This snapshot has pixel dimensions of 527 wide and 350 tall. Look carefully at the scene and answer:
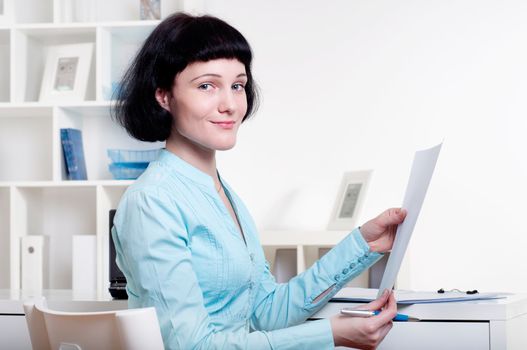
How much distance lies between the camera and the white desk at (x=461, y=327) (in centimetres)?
161

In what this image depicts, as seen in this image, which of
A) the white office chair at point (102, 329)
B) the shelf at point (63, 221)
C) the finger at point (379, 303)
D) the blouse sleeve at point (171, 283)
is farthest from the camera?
the shelf at point (63, 221)

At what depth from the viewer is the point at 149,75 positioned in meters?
1.65

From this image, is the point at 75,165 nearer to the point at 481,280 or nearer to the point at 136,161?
the point at 136,161

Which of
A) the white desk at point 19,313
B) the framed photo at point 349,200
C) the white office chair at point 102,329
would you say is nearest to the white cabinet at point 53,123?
the framed photo at point 349,200

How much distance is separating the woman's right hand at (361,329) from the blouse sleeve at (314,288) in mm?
252

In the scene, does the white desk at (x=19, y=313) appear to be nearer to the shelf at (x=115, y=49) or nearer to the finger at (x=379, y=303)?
the finger at (x=379, y=303)

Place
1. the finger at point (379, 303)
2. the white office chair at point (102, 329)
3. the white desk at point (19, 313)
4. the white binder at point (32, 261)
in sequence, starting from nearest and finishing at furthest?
the white office chair at point (102, 329)
the finger at point (379, 303)
the white desk at point (19, 313)
the white binder at point (32, 261)

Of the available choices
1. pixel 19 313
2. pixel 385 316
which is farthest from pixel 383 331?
pixel 19 313

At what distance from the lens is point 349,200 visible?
9.98 feet

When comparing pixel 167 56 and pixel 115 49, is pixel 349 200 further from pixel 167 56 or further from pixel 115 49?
pixel 167 56

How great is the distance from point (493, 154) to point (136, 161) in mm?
1406

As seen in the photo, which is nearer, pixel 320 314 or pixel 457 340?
pixel 457 340

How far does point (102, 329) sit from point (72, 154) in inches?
82.6

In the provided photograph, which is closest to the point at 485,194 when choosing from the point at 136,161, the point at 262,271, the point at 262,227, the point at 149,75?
the point at 262,227
